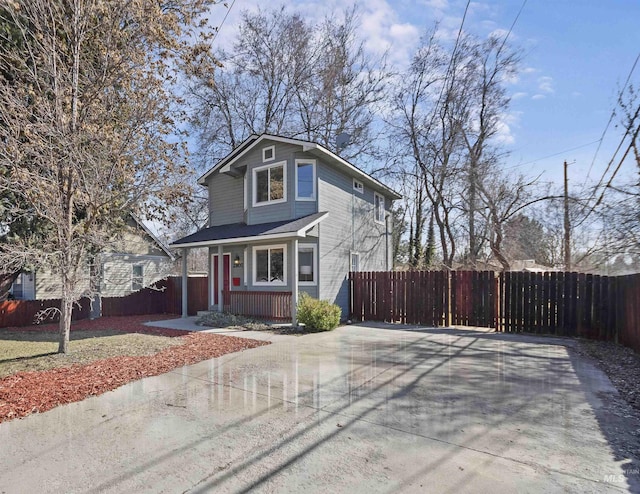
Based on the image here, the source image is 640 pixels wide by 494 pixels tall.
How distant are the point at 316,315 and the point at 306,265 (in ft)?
7.66

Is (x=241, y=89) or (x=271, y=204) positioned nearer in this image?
(x=271, y=204)

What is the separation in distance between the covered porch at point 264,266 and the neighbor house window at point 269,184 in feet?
3.36

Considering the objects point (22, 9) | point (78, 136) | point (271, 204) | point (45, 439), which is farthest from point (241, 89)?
point (45, 439)

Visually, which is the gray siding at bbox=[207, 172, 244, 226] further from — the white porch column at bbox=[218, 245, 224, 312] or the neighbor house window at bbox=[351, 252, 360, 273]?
the neighbor house window at bbox=[351, 252, 360, 273]

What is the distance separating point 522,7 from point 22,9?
10794 mm

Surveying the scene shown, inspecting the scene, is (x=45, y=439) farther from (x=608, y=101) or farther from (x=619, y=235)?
(x=608, y=101)

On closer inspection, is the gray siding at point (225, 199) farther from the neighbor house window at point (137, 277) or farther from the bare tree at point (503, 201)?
the bare tree at point (503, 201)

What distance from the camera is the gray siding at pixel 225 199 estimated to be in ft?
46.7

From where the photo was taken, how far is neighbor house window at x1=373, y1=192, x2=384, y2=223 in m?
16.3

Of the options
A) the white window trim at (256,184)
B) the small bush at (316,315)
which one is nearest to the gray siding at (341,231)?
the white window trim at (256,184)

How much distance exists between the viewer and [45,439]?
11.9ft

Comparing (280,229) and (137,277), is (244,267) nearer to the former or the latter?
(280,229)

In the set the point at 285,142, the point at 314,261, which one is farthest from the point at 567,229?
the point at 285,142

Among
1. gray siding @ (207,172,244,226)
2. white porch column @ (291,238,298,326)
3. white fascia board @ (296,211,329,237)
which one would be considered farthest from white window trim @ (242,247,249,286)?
A: white fascia board @ (296,211,329,237)
